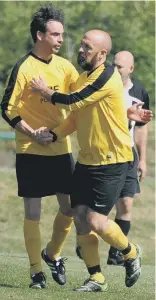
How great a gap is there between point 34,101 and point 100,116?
667 mm

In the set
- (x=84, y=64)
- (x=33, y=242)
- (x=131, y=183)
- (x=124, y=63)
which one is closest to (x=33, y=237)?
(x=33, y=242)

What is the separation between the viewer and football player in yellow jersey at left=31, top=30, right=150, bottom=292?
8.45 m

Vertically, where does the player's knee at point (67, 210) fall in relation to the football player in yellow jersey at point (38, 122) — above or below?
below

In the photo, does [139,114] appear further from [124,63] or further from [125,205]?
[125,205]

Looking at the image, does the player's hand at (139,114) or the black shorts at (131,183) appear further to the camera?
the black shorts at (131,183)

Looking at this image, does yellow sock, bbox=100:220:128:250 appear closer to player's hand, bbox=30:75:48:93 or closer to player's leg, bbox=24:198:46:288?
player's leg, bbox=24:198:46:288

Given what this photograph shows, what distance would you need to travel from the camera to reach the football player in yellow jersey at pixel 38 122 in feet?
29.0

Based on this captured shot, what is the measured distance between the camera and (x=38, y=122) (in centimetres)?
894

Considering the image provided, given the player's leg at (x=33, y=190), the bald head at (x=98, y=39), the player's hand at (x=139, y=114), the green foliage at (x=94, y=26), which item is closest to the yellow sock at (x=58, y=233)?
the player's leg at (x=33, y=190)

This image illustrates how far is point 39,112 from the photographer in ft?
29.3

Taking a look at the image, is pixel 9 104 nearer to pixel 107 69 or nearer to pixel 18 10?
pixel 107 69

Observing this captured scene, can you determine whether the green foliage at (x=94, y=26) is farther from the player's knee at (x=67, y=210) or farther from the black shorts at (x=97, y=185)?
the black shorts at (x=97, y=185)

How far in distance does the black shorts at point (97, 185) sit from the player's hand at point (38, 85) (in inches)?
27.0

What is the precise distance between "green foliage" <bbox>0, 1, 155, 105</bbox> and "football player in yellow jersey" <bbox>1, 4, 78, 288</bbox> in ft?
77.3
